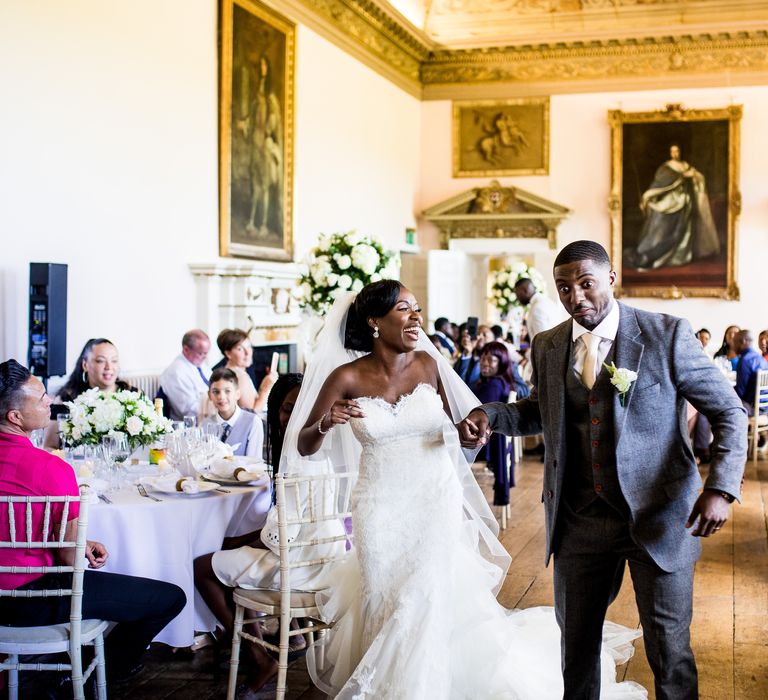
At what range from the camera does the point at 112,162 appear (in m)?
9.22

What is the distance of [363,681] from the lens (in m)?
3.66

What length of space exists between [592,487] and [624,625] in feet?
8.47

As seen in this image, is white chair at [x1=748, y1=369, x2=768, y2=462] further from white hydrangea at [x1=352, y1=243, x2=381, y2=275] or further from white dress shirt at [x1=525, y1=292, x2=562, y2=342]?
white hydrangea at [x1=352, y1=243, x2=381, y2=275]

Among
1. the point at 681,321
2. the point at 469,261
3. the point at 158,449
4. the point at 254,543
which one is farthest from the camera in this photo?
the point at 469,261

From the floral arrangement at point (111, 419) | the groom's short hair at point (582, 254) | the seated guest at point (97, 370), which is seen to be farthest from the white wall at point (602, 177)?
the groom's short hair at point (582, 254)

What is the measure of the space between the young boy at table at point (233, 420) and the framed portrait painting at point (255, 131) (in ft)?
17.7

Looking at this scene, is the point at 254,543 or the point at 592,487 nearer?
the point at 592,487

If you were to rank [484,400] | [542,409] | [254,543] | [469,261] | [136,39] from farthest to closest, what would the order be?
[469,261] < [136,39] < [484,400] < [254,543] < [542,409]

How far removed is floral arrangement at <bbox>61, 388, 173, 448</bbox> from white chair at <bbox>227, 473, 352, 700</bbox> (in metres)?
0.93

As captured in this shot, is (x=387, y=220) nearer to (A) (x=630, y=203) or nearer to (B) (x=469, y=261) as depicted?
(B) (x=469, y=261)

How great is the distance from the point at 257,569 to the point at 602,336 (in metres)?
1.94

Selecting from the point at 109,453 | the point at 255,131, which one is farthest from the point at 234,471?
the point at 255,131

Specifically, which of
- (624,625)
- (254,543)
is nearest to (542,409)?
(254,543)

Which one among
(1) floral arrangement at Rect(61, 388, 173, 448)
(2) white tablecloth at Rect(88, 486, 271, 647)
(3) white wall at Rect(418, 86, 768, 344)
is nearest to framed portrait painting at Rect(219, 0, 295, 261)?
(3) white wall at Rect(418, 86, 768, 344)
